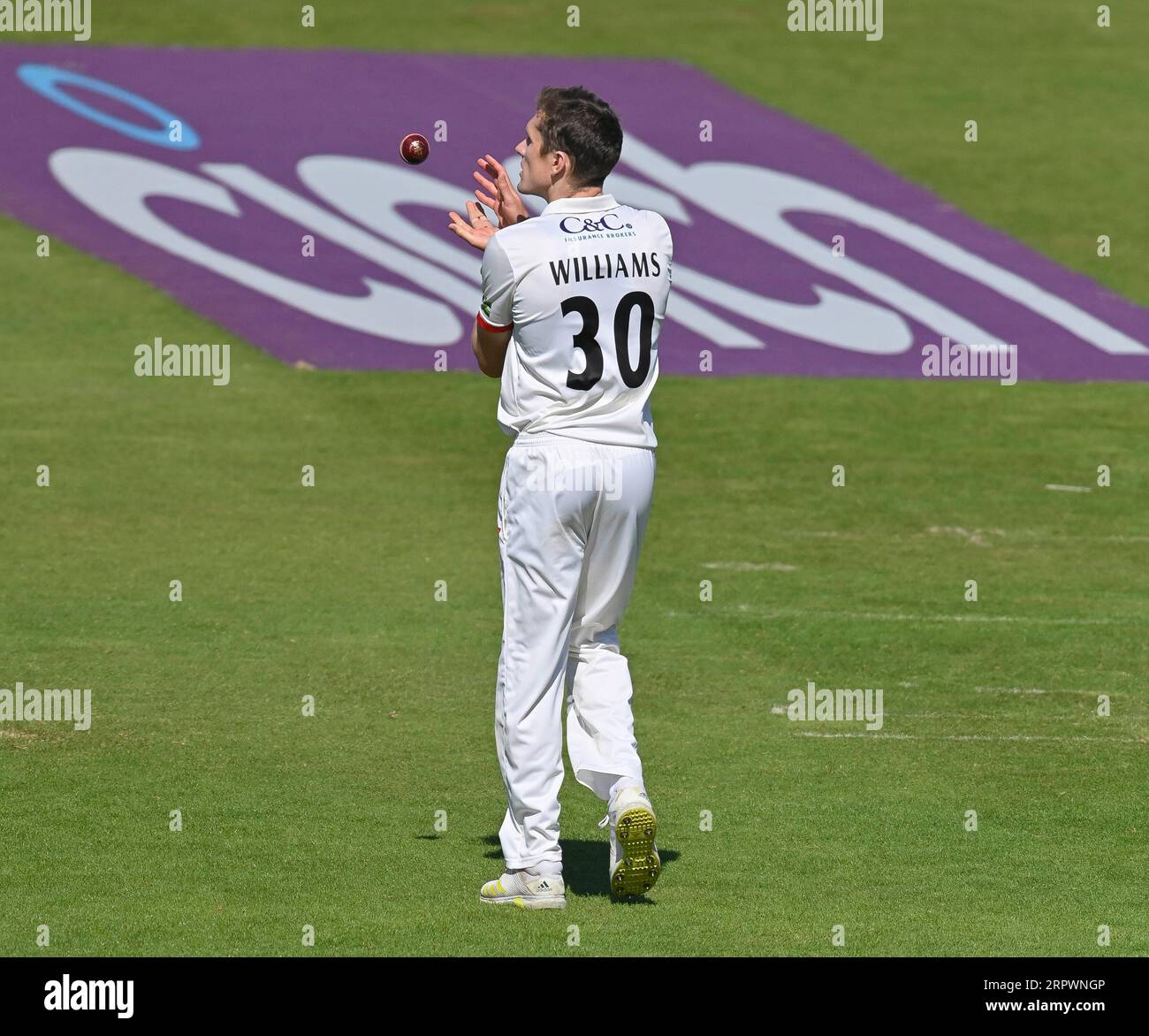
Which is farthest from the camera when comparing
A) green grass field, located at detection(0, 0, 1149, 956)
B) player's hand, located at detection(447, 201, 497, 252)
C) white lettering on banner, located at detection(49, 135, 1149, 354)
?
white lettering on banner, located at detection(49, 135, 1149, 354)

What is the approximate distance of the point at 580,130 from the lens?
6969 mm

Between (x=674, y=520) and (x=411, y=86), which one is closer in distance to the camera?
(x=674, y=520)

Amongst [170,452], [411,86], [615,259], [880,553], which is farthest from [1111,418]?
[615,259]

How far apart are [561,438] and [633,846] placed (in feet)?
4.66

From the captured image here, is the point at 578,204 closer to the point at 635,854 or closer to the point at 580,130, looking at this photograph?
the point at 580,130

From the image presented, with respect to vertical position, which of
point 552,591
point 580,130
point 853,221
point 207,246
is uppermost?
point 853,221

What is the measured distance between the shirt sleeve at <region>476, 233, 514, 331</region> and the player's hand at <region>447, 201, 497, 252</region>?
0.56 ft

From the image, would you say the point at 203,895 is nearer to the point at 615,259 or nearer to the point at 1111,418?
the point at 615,259

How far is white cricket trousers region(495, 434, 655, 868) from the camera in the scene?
274 inches

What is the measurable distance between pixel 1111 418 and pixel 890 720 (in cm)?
878

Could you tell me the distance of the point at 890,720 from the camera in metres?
9.83

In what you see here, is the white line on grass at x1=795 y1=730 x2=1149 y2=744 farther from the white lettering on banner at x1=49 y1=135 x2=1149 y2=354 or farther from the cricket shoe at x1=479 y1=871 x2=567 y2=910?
the white lettering on banner at x1=49 y1=135 x2=1149 y2=354

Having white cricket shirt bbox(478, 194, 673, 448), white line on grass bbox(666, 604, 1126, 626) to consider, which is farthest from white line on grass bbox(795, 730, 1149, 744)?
white cricket shirt bbox(478, 194, 673, 448)

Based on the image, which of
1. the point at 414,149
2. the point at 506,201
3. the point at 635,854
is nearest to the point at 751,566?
the point at 414,149
